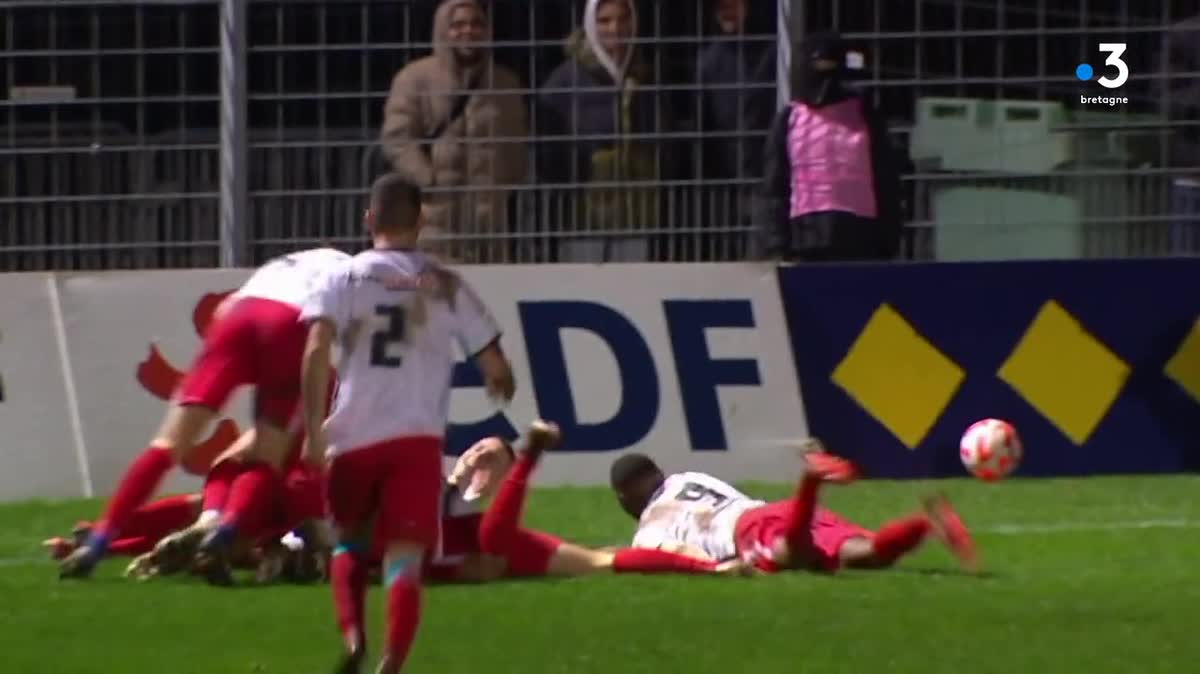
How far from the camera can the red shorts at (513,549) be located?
1125 centimetres

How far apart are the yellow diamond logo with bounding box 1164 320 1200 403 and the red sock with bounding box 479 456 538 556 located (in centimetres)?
461

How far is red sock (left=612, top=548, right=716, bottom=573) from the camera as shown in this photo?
446 inches

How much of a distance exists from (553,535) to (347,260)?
3.72 meters

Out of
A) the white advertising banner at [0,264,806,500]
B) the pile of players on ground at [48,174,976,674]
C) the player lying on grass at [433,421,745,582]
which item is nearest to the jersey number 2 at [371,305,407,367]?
the pile of players on ground at [48,174,976,674]

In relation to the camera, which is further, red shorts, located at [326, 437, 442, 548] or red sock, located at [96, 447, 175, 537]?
red sock, located at [96, 447, 175, 537]

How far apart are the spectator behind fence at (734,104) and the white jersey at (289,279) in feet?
12.2

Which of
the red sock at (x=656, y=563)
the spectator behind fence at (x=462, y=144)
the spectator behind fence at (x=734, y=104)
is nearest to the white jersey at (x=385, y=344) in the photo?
the red sock at (x=656, y=563)

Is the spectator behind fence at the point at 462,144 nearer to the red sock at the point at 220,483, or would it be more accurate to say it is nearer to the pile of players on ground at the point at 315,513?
the pile of players on ground at the point at 315,513

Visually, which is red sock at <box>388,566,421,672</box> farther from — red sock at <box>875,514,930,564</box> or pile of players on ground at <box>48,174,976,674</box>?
red sock at <box>875,514,930,564</box>

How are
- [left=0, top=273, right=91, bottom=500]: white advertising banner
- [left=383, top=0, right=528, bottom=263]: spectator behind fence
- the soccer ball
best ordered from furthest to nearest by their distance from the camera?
1. [left=383, top=0, right=528, bottom=263]: spectator behind fence
2. [left=0, top=273, right=91, bottom=500]: white advertising banner
3. the soccer ball

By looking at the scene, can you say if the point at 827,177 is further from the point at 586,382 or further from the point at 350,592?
the point at 350,592

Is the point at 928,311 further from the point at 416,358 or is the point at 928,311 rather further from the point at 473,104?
the point at 416,358

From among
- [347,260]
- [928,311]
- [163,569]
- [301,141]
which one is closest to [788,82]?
[928,311]

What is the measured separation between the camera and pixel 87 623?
995cm
